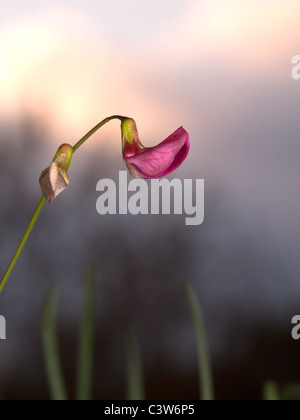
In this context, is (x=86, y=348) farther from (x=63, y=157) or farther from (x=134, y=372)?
(x=63, y=157)

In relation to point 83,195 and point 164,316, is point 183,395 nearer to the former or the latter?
point 164,316

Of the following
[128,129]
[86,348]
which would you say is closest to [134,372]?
[86,348]

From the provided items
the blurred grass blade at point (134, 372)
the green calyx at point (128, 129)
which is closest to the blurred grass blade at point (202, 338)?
the blurred grass blade at point (134, 372)

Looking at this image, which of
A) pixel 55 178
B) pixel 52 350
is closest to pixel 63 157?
pixel 55 178

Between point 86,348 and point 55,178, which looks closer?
point 55,178

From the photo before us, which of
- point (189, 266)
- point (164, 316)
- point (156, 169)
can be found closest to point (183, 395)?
point (164, 316)

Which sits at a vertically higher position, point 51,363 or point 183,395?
point 183,395

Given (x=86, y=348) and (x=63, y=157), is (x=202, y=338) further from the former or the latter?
(x=63, y=157)
